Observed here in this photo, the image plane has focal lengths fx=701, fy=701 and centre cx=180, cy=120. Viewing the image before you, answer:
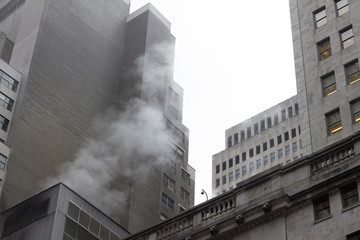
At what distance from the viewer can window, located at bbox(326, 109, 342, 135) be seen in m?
40.3

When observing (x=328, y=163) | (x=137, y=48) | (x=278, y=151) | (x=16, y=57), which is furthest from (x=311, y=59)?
(x=278, y=151)

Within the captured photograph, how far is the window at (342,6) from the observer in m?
45.1

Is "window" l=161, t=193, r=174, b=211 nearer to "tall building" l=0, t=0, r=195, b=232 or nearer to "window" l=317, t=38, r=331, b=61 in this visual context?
"tall building" l=0, t=0, r=195, b=232

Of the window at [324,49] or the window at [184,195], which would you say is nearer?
the window at [324,49]

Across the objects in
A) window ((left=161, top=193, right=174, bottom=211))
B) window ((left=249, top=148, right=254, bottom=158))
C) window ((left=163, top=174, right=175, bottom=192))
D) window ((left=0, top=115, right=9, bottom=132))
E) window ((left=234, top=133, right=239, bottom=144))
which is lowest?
window ((left=161, top=193, right=174, bottom=211))

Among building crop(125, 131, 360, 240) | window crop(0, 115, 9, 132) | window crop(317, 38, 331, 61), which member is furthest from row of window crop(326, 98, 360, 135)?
window crop(0, 115, 9, 132)

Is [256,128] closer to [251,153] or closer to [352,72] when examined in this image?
[251,153]

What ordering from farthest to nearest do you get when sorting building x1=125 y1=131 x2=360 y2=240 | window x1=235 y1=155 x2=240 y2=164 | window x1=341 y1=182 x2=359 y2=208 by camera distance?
window x1=235 y1=155 x2=240 y2=164, building x1=125 y1=131 x2=360 y2=240, window x1=341 y1=182 x2=359 y2=208

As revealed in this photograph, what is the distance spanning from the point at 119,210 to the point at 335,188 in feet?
174

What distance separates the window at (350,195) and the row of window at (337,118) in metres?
10.4

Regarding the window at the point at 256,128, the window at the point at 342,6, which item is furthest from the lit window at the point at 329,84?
the window at the point at 256,128

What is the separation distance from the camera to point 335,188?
30.0 m

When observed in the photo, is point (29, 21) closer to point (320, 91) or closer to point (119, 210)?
point (119, 210)

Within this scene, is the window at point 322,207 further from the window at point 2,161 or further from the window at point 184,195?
the window at point 184,195
